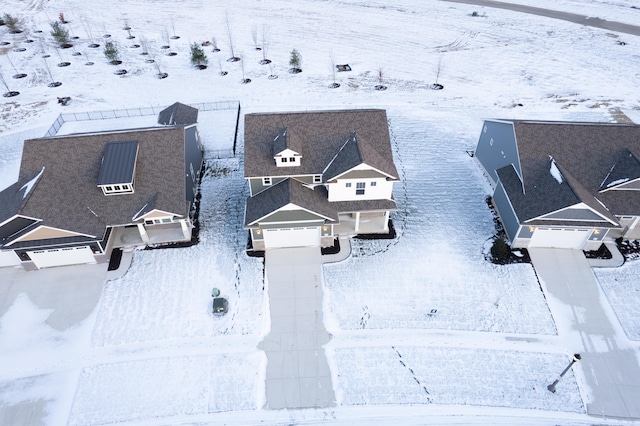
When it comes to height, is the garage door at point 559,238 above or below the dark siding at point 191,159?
below

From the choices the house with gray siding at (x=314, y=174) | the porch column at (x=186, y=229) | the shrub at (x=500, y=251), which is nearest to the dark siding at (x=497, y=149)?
the shrub at (x=500, y=251)

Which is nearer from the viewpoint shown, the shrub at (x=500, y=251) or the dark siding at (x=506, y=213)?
the shrub at (x=500, y=251)

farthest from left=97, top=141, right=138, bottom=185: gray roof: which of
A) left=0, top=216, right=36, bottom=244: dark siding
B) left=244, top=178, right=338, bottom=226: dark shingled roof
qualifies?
left=244, top=178, right=338, bottom=226: dark shingled roof

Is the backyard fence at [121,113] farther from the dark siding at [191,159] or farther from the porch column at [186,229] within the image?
the porch column at [186,229]

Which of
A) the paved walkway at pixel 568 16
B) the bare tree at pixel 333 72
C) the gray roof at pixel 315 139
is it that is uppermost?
the gray roof at pixel 315 139

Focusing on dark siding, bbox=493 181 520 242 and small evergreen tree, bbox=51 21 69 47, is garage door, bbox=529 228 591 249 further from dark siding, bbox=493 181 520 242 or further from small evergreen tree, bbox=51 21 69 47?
small evergreen tree, bbox=51 21 69 47

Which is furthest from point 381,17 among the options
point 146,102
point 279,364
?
point 279,364

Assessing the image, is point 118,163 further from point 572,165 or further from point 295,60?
point 572,165

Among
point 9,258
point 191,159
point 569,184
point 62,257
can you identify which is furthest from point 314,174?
point 9,258
